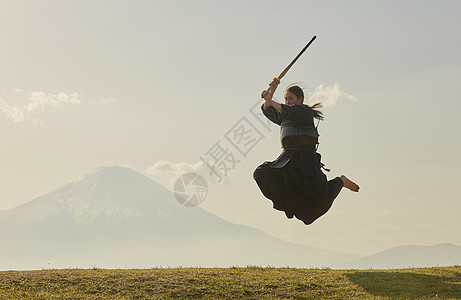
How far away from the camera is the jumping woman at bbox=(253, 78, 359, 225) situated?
963cm

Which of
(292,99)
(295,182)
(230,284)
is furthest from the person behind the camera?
(230,284)

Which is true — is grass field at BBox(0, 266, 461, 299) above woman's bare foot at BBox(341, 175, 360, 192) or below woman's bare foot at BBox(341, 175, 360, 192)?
below

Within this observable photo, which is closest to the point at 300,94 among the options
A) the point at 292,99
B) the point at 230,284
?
the point at 292,99

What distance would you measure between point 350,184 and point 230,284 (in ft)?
29.5

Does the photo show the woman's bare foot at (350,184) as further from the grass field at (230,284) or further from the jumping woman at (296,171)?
the grass field at (230,284)

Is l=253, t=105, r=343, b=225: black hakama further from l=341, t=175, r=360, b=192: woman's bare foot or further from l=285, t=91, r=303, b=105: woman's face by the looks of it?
l=341, t=175, r=360, b=192: woman's bare foot

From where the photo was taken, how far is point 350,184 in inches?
418

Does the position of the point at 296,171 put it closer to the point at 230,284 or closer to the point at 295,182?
the point at 295,182

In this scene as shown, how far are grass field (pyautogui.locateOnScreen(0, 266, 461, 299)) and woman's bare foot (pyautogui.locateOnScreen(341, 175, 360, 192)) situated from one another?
759 centimetres

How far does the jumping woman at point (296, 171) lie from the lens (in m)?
9.63

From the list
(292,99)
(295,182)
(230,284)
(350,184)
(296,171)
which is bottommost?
(230,284)

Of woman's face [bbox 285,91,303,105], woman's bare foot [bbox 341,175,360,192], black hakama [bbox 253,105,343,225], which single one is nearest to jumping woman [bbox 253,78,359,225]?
black hakama [bbox 253,105,343,225]

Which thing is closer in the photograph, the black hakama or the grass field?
the black hakama

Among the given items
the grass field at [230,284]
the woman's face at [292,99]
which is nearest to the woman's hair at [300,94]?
the woman's face at [292,99]
